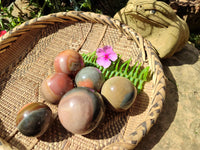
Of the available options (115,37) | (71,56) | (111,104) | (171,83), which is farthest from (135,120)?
(115,37)

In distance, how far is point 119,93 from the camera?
1.28 meters

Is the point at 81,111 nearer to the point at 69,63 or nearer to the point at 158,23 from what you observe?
the point at 69,63

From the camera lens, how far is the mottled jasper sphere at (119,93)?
127cm

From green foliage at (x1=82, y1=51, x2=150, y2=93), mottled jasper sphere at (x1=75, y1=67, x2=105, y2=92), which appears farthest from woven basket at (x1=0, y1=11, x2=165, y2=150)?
mottled jasper sphere at (x1=75, y1=67, x2=105, y2=92)

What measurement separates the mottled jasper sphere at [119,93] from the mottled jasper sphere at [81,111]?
0.47 feet

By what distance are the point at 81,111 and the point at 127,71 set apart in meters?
0.73

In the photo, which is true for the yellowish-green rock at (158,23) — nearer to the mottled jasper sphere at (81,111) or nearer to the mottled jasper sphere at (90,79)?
the mottled jasper sphere at (90,79)

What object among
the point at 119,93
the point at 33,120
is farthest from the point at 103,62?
the point at 33,120

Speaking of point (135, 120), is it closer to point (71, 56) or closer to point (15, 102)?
point (71, 56)

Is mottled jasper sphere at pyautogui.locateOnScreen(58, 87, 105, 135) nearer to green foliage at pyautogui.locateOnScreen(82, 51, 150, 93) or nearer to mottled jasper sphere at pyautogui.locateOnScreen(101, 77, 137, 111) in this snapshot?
mottled jasper sphere at pyautogui.locateOnScreen(101, 77, 137, 111)

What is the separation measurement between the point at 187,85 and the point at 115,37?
878mm

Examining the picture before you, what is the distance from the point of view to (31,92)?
1.76m

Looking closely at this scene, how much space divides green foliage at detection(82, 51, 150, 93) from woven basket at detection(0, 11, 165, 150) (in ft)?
0.21

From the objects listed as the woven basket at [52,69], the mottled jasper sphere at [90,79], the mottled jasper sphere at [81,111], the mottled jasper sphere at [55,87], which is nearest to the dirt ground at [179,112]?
the woven basket at [52,69]
